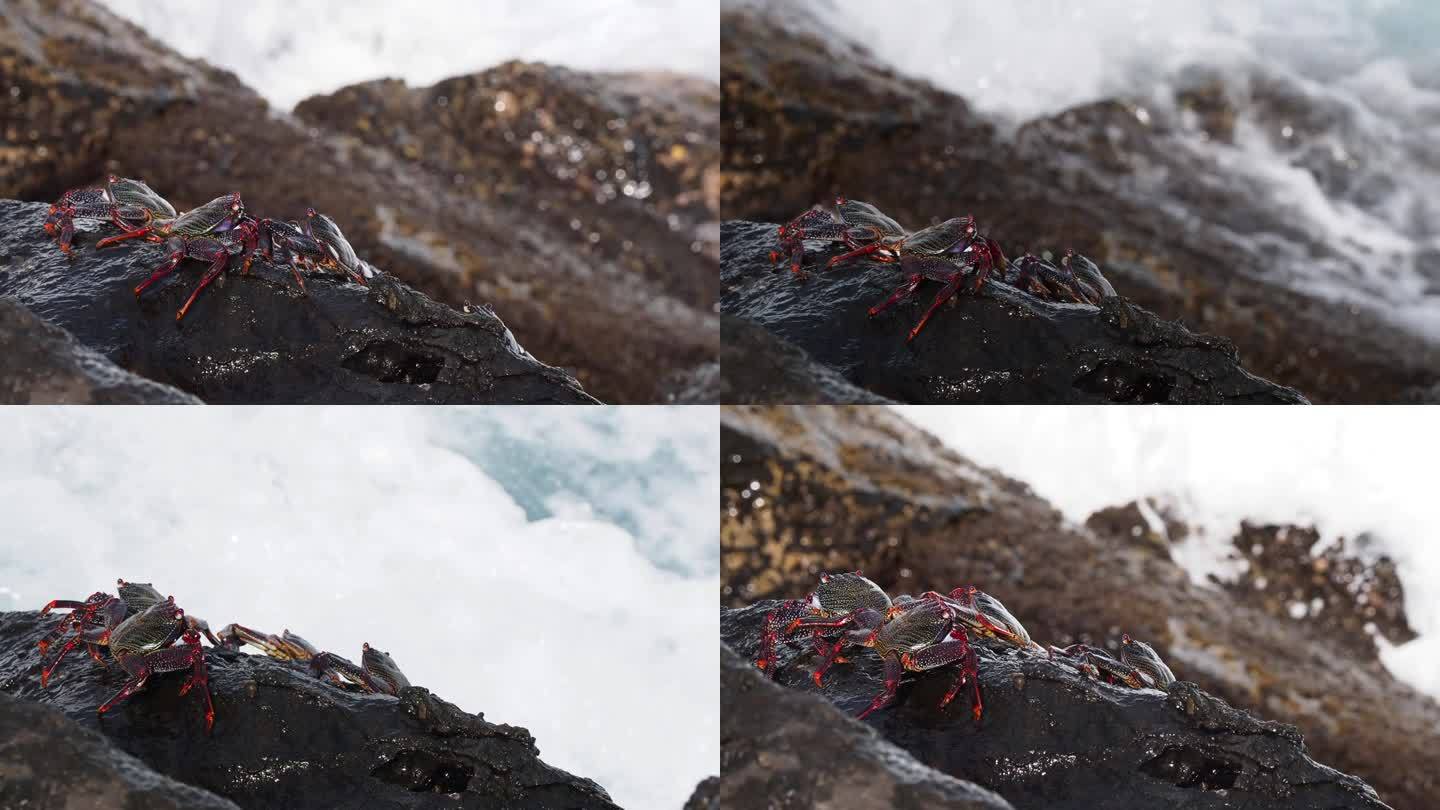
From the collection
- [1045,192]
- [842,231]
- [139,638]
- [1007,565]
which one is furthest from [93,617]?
[1045,192]

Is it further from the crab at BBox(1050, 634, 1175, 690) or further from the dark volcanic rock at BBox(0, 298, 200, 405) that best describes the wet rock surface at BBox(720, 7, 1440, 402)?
the dark volcanic rock at BBox(0, 298, 200, 405)

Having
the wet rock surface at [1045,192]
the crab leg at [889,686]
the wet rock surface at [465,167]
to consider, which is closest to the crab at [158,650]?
the crab leg at [889,686]

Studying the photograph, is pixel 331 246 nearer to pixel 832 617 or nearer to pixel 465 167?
pixel 832 617

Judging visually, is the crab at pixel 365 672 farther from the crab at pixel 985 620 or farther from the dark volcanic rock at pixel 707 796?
the crab at pixel 985 620

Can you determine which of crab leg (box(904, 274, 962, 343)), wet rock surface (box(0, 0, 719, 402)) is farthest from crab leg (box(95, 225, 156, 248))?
wet rock surface (box(0, 0, 719, 402))

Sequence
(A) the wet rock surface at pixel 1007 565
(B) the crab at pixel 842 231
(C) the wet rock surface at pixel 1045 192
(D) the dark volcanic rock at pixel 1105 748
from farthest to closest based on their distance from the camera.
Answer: (C) the wet rock surface at pixel 1045 192 → (A) the wet rock surface at pixel 1007 565 → (B) the crab at pixel 842 231 → (D) the dark volcanic rock at pixel 1105 748

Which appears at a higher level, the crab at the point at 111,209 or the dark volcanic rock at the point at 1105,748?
the crab at the point at 111,209

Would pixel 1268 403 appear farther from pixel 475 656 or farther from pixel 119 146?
pixel 119 146
